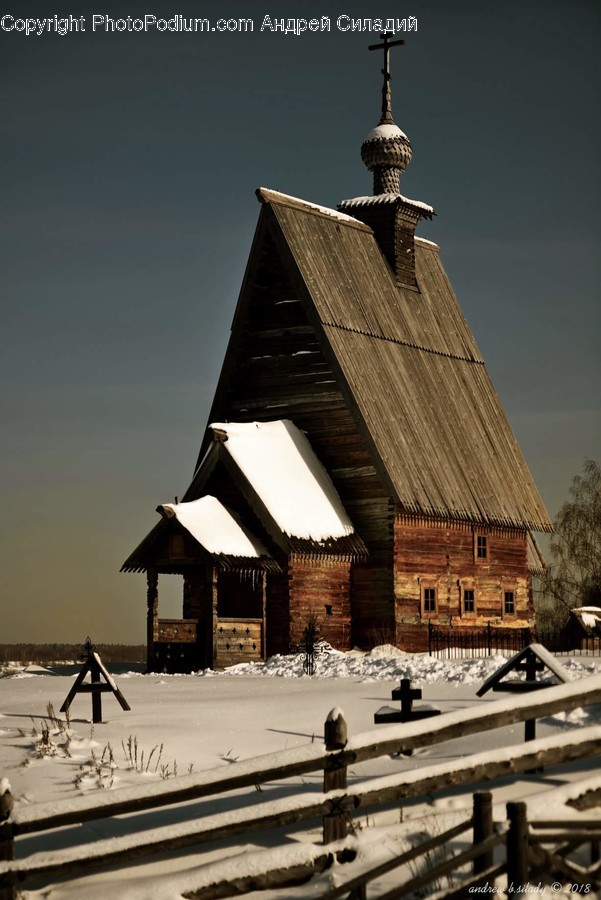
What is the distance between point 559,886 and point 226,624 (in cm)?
2410

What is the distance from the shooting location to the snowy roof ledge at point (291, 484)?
34250 mm

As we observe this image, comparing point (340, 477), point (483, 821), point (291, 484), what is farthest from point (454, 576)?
point (483, 821)

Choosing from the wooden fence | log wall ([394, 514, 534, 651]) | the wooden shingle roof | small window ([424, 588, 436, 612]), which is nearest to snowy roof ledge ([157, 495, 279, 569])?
→ the wooden shingle roof

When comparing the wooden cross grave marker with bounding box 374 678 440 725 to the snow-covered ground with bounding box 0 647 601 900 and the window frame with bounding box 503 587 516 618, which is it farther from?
the window frame with bounding box 503 587 516 618

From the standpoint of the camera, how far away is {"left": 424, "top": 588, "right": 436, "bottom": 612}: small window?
1470 inches

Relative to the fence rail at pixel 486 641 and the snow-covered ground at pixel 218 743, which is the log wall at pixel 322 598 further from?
the snow-covered ground at pixel 218 743

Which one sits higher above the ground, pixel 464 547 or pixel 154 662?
pixel 464 547

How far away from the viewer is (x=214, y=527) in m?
33.2

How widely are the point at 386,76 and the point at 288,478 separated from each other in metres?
16.7

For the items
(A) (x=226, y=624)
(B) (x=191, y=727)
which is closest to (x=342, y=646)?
(A) (x=226, y=624)

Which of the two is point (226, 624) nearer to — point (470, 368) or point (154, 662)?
point (154, 662)

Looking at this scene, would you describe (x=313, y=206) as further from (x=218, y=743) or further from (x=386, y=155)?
(x=218, y=743)

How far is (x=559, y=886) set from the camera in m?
9.42

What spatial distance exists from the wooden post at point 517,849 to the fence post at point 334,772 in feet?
5.96
